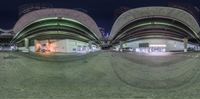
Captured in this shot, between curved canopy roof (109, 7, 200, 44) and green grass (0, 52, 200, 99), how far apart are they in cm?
2970

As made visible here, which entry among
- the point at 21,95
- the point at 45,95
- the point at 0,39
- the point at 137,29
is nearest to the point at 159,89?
the point at 45,95

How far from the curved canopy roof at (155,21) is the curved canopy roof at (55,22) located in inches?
126

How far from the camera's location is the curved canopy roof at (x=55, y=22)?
3375 cm

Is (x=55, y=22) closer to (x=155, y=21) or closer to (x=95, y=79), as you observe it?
(x=155, y=21)

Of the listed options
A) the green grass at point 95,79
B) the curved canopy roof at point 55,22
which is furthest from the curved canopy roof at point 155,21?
the green grass at point 95,79

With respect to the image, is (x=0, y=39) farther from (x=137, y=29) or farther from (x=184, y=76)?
(x=184, y=76)

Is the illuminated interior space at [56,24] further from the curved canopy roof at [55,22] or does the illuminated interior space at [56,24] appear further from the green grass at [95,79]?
the green grass at [95,79]

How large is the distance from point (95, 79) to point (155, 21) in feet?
112

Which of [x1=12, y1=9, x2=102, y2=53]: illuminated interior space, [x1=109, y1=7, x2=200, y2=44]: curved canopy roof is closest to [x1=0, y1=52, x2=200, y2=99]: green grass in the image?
[x1=109, y1=7, x2=200, y2=44]: curved canopy roof

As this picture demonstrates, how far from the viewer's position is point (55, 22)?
3497cm

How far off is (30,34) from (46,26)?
2.16 m

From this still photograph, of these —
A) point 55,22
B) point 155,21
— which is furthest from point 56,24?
point 155,21

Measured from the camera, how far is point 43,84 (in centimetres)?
216

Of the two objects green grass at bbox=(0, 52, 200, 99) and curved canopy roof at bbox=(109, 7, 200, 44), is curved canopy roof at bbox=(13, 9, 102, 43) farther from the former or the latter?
green grass at bbox=(0, 52, 200, 99)
